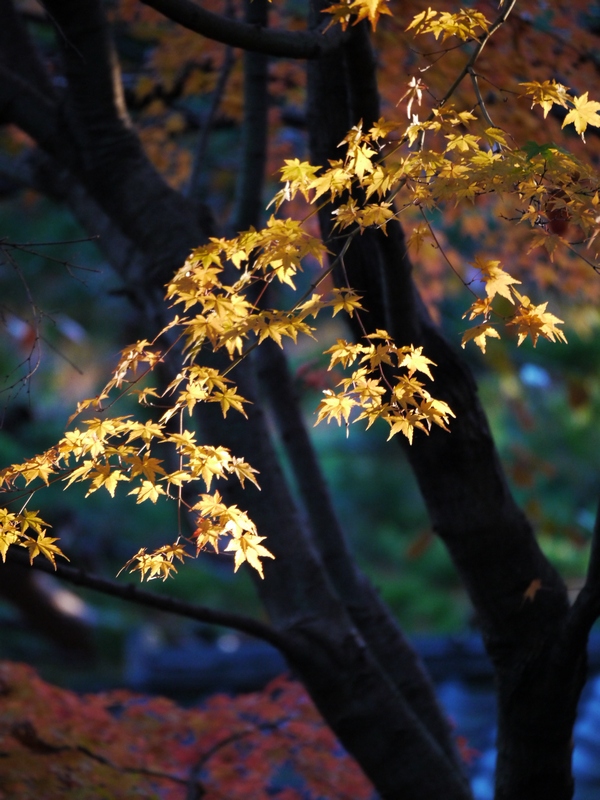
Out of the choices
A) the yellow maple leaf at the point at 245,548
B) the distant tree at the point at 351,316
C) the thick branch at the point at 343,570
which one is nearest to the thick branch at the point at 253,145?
the distant tree at the point at 351,316

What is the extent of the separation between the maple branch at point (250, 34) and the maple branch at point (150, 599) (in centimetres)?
137

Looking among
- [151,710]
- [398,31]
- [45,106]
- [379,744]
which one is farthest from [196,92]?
[379,744]

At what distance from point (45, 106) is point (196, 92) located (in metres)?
1.90

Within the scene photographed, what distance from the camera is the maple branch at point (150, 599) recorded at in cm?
206

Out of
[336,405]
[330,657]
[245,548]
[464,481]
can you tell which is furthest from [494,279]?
[330,657]

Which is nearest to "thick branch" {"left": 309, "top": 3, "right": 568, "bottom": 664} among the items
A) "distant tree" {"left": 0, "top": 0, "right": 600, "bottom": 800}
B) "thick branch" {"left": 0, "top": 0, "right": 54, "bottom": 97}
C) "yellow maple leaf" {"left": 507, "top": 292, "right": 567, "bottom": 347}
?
"distant tree" {"left": 0, "top": 0, "right": 600, "bottom": 800}

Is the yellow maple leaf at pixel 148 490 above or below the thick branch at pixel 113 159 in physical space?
below

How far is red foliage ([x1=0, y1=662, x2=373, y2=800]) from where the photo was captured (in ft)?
8.82

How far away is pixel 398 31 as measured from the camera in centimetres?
392

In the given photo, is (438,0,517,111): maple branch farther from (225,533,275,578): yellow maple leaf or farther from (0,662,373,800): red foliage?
(0,662,373,800): red foliage

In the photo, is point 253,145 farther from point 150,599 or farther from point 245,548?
point 245,548

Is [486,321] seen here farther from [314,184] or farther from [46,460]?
[46,460]

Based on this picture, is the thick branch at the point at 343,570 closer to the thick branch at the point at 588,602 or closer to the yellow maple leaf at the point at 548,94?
the thick branch at the point at 588,602

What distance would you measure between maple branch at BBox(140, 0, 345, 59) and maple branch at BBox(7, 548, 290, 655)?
4.51ft
